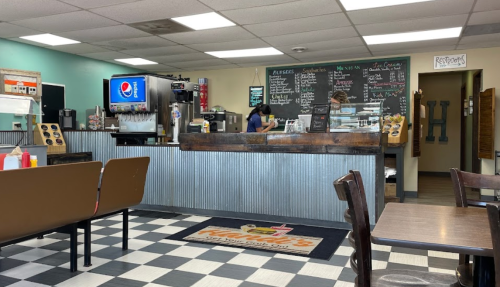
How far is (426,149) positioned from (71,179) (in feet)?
32.7

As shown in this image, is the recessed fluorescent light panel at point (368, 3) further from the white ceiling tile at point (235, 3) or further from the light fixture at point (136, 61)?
the light fixture at point (136, 61)

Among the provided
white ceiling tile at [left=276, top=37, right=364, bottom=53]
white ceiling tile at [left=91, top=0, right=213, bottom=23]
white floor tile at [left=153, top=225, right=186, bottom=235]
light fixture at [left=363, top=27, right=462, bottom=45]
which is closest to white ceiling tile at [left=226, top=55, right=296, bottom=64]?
white ceiling tile at [left=276, top=37, right=364, bottom=53]

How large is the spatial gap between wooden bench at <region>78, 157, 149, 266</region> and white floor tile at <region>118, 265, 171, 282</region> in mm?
402

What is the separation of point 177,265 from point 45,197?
115 centimetres

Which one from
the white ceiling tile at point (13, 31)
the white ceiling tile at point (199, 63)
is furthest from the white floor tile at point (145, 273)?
the white ceiling tile at point (199, 63)

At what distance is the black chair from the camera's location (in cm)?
140

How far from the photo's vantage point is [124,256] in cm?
336

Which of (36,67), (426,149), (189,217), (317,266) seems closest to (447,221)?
(317,266)

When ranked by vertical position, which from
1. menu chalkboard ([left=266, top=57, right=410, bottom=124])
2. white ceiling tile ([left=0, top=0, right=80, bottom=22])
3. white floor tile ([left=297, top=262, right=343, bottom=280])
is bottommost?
white floor tile ([left=297, top=262, right=343, bottom=280])

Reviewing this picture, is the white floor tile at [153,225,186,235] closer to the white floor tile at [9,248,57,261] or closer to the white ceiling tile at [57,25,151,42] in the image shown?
the white floor tile at [9,248,57,261]

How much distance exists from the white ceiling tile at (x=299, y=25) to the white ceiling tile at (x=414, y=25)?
431 mm

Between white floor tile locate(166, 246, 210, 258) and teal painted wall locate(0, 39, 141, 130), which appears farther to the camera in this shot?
teal painted wall locate(0, 39, 141, 130)

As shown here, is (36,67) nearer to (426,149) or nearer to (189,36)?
(189,36)

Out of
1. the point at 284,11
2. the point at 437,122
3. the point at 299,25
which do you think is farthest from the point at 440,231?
the point at 437,122
